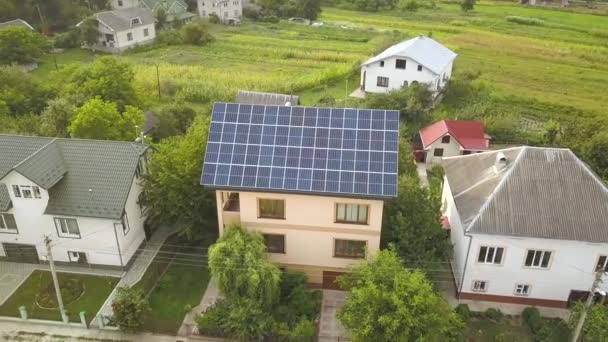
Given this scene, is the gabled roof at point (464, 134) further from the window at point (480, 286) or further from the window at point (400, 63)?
the window at point (480, 286)

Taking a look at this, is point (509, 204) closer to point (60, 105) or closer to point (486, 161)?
point (486, 161)

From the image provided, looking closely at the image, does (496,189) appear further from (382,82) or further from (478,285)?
(382,82)

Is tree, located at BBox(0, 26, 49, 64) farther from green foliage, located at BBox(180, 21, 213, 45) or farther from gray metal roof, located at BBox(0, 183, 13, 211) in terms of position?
gray metal roof, located at BBox(0, 183, 13, 211)

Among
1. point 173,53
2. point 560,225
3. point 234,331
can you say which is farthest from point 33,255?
point 173,53

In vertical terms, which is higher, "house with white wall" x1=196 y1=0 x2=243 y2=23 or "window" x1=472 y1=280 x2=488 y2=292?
"house with white wall" x1=196 y1=0 x2=243 y2=23

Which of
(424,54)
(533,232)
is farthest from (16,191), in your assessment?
(424,54)

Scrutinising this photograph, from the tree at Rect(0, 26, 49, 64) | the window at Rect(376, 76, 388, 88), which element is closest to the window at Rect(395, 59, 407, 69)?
the window at Rect(376, 76, 388, 88)
